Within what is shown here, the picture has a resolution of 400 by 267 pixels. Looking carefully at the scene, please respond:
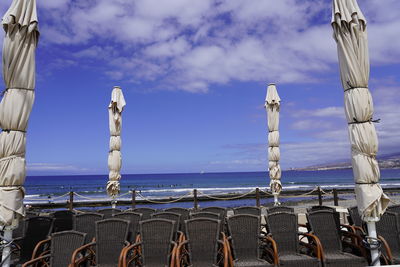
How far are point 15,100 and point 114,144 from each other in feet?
14.3

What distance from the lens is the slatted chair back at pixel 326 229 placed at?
4.02 meters

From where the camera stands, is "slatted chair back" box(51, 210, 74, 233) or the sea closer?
"slatted chair back" box(51, 210, 74, 233)

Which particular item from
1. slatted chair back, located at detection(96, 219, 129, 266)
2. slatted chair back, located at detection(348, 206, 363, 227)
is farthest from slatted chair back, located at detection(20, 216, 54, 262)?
slatted chair back, located at detection(348, 206, 363, 227)

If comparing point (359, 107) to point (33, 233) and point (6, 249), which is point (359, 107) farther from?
point (33, 233)

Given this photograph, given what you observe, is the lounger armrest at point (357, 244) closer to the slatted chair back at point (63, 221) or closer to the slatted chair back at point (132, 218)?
the slatted chair back at point (132, 218)

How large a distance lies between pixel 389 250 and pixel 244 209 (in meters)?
2.34

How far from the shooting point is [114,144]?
7.82 metres

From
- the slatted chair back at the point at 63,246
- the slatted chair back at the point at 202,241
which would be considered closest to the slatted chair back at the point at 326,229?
the slatted chair back at the point at 202,241

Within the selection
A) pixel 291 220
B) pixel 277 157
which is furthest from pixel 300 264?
pixel 277 157

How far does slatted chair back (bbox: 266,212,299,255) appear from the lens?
4023 mm

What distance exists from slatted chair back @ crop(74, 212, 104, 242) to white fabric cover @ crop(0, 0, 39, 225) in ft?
4.21

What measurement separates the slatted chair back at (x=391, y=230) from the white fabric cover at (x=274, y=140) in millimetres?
3944

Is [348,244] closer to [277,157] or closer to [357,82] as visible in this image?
[357,82]

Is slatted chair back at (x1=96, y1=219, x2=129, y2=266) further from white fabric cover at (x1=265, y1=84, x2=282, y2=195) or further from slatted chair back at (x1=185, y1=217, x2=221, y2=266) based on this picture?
white fabric cover at (x1=265, y1=84, x2=282, y2=195)
